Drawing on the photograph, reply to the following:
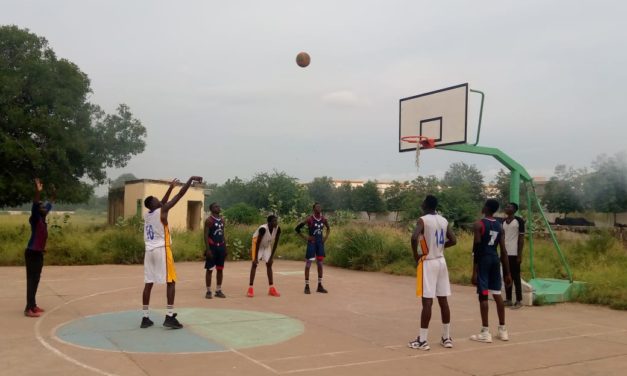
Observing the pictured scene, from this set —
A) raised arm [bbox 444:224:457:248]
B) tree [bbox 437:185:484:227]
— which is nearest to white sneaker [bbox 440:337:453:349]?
raised arm [bbox 444:224:457:248]

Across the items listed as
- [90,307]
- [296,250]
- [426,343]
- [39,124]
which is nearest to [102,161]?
[39,124]

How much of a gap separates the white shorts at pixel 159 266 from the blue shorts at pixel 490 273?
435 centimetres

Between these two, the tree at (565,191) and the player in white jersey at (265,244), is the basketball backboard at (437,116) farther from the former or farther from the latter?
the tree at (565,191)

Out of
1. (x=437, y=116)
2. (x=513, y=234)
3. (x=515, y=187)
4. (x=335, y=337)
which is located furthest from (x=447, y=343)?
(x=437, y=116)

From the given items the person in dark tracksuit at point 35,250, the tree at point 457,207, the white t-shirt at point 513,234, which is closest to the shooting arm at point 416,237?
the white t-shirt at point 513,234

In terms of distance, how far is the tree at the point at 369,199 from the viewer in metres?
71.9

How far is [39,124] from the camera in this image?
24.4 m

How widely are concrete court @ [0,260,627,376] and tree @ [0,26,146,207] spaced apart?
11778 millimetres

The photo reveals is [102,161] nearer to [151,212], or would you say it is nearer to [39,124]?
[39,124]

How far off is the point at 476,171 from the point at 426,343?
194ft

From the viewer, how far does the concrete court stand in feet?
21.0

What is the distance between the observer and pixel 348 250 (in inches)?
721

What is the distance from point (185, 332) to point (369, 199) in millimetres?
64472

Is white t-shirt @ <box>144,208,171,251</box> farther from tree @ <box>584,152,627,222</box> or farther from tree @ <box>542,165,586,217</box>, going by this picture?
tree @ <box>542,165,586,217</box>
